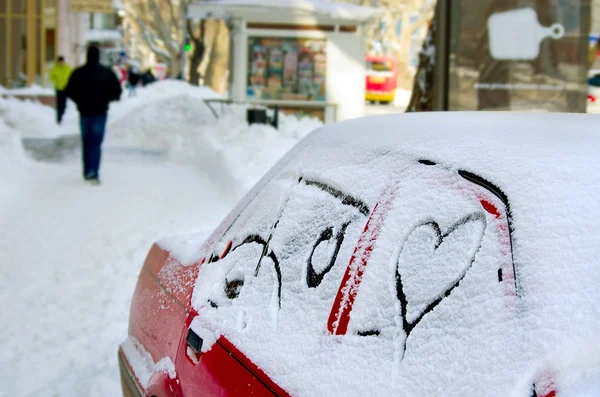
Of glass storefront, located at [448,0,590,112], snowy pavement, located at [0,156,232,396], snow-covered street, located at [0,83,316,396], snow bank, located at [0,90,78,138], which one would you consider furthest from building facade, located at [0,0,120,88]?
glass storefront, located at [448,0,590,112]

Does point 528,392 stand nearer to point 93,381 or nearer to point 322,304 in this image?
point 322,304

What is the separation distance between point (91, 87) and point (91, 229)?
10.1 feet

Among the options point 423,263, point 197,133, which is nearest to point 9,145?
point 197,133

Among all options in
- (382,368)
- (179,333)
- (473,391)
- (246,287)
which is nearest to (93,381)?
(179,333)

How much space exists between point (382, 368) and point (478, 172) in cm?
48

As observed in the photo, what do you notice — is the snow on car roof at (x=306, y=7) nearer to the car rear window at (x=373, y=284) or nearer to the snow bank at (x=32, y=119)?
the snow bank at (x=32, y=119)

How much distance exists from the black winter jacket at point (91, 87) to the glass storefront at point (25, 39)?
57.2 feet

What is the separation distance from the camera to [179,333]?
2.81 meters

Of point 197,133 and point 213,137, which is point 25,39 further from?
point 213,137

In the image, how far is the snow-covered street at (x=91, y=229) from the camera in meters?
5.01

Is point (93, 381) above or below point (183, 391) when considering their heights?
below

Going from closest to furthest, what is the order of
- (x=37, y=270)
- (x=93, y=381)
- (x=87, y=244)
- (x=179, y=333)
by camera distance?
(x=179, y=333), (x=93, y=381), (x=37, y=270), (x=87, y=244)

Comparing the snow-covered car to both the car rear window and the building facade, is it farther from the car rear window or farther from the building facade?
the building facade

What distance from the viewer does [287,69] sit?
58.7 feet
